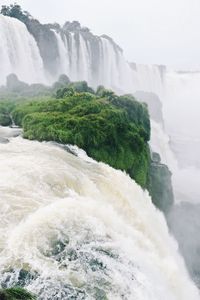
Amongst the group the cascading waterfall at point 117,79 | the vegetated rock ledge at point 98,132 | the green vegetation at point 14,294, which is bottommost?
the cascading waterfall at point 117,79

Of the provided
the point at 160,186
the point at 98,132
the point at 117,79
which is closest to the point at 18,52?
the point at 117,79

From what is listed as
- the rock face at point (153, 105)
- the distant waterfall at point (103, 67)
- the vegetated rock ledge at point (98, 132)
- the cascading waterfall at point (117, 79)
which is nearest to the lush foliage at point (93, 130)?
the vegetated rock ledge at point (98, 132)

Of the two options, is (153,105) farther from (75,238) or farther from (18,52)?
(75,238)

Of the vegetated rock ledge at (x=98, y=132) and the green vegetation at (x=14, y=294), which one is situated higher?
the green vegetation at (x=14, y=294)

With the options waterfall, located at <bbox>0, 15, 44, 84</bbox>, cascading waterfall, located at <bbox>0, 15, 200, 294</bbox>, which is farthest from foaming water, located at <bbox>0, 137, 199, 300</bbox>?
waterfall, located at <bbox>0, 15, 44, 84</bbox>

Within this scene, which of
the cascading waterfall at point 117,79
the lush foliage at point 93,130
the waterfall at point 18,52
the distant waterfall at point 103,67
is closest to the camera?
the lush foliage at point 93,130

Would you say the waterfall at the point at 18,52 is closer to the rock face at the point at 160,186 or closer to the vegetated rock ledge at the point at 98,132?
the vegetated rock ledge at the point at 98,132
